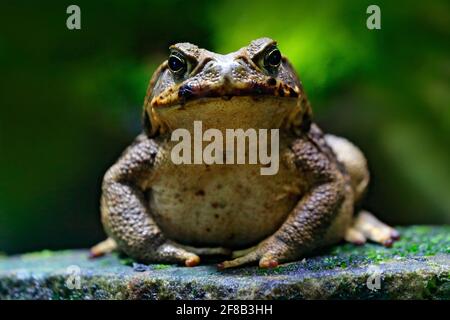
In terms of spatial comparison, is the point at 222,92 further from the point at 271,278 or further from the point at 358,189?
the point at 358,189

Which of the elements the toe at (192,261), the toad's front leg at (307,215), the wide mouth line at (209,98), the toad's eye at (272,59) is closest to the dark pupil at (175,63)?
the wide mouth line at (209,98)

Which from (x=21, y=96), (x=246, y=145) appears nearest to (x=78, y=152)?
(x=21, y=96)

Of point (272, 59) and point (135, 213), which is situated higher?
point (272, 59)

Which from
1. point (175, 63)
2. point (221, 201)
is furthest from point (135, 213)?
point (175, 63)

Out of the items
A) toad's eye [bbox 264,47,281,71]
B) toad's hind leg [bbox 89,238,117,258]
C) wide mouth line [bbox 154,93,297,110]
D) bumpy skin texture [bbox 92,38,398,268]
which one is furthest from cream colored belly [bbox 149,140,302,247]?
toad's hind leg [bbox 89,238,117,258]

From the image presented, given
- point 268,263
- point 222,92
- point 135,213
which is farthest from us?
point 135,213

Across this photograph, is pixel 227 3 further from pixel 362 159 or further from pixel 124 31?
pixel 362 159
